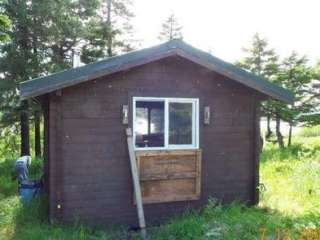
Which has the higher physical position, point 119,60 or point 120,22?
point 120,22

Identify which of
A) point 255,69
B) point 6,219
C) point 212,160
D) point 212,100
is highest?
point 255,69

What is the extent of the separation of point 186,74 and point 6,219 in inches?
163

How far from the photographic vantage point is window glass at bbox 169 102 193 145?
715 cm

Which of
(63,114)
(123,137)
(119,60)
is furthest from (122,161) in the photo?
(119,60)

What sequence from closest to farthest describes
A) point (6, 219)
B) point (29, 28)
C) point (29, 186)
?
point (6, 219)
point (29, 186)
point (29, 28)

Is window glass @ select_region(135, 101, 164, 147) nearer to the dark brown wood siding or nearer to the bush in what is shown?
the dark brown wood siding

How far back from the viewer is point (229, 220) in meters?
5.73

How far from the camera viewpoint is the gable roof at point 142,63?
20.2ft

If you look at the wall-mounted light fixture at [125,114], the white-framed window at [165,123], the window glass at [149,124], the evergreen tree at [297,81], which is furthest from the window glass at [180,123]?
the evergreen tree at [297,81]

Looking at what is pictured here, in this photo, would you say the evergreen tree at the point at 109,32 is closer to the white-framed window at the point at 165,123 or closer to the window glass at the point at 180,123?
the white-framed window at the point at 165,123

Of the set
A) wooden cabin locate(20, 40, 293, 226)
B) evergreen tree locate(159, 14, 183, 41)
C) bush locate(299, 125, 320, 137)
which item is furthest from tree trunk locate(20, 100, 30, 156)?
bush locate(299, 125, 320, 137)

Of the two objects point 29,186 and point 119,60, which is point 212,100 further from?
point 29,186

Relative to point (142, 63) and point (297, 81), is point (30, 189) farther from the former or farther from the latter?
point (297, 81)

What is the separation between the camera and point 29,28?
45.5 feet
